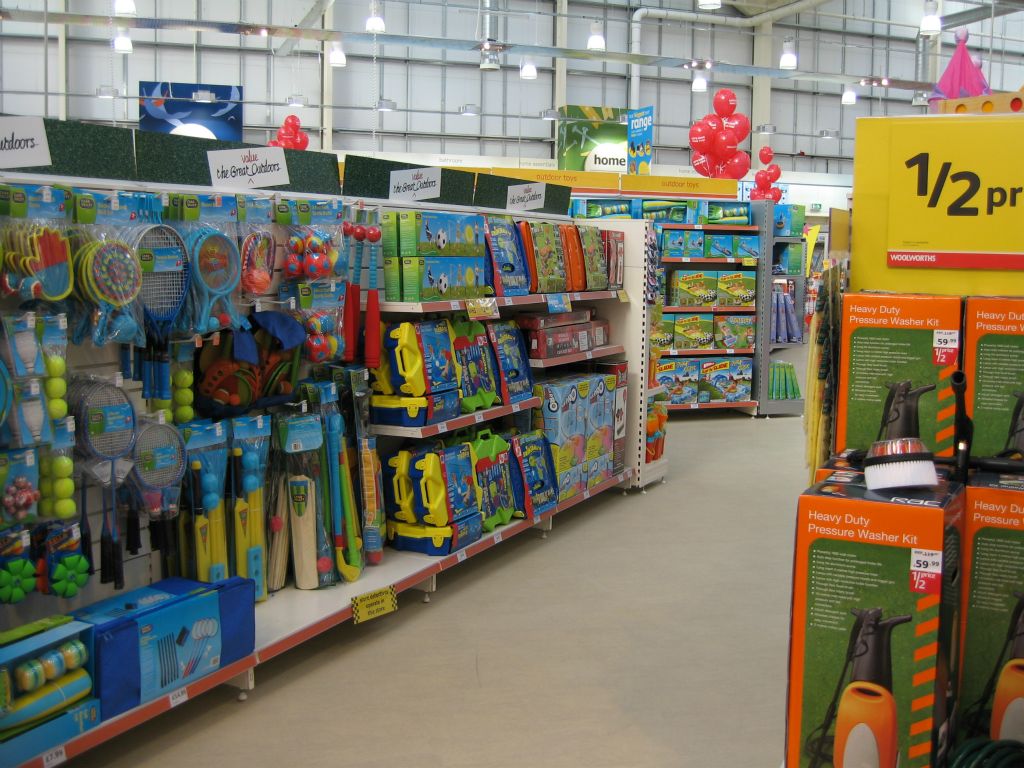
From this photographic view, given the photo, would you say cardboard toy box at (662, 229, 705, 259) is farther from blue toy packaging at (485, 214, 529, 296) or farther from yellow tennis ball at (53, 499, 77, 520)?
yellow tennis ball at (53, 499, 77, 520)

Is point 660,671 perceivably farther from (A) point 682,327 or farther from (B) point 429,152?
(B) point 429,152

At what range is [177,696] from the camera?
9.83 ft

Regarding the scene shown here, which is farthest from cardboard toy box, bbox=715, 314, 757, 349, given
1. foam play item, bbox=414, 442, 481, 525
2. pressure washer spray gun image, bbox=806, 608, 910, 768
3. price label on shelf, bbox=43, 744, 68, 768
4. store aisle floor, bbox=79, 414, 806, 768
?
pressure washer spray gun image, bbox=806, 608, 910, 768

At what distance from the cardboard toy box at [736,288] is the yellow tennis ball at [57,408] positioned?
299 inches

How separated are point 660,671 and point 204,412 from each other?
77.5 inches

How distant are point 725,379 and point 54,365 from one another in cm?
775

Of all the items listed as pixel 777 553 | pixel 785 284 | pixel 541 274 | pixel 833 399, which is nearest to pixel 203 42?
pixel 785 284

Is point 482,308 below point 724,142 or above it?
below

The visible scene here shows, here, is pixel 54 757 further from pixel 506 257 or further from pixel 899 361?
pixel 506 257

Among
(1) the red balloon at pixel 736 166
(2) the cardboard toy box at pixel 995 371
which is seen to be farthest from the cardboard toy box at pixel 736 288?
(2) the cardboard toy box at pixel 995 371

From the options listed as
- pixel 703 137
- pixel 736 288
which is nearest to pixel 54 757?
pixel 736 288

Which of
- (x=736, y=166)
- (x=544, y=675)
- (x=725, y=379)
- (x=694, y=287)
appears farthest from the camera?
(x=736, y=166)

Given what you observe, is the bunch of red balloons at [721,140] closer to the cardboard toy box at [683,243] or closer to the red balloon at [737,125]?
the red balloon at [737,125]

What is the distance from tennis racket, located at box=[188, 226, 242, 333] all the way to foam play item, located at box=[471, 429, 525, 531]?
1689 millimetres
